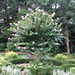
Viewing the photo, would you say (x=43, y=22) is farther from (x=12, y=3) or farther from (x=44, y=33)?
(x=12, y=3)

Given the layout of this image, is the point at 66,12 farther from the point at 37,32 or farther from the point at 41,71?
the point at 41,71

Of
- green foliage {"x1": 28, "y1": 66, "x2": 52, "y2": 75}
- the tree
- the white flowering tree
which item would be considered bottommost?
green foliage {"x1": 28, "y1": 66, "x2": 52, "y2": 75}

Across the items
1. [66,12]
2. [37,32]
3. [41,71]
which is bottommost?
[41,71]

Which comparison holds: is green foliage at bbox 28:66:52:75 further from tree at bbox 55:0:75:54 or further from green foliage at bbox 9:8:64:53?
tree at bbox 55:0:75:54

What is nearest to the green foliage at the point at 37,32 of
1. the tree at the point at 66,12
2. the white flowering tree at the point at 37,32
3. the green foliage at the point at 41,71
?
the white flowering tree at the point at 37,32

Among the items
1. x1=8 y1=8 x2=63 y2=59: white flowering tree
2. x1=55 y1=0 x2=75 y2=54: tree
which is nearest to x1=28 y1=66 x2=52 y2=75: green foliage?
x1=8 y1=8 x2=63 y2=59: white flowering tree

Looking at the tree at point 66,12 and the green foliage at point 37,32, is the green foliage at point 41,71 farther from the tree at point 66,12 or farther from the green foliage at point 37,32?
the tree at point 66,12

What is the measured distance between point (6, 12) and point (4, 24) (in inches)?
76.1

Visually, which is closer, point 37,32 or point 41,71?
point 41,71

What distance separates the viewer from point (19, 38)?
212 inches

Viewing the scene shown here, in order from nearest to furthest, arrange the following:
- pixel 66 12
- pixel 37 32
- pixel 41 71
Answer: pixel 41 71 < pixel 37 32 < pixel 66 12

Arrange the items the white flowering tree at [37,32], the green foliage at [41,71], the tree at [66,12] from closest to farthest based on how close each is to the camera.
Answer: the green foliage at [41,71]
the white flowering tree at [37,32]
the tree at [66,12]

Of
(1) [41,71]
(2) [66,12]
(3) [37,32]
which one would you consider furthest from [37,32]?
(2) [66,12]

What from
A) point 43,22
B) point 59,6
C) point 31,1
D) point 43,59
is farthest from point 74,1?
point 43,59
